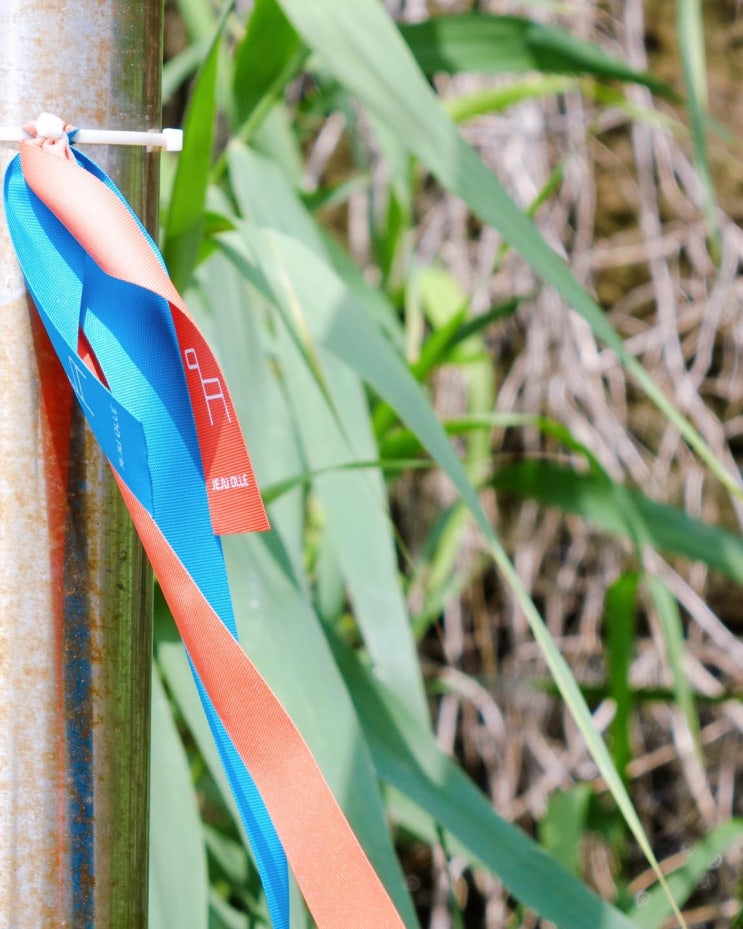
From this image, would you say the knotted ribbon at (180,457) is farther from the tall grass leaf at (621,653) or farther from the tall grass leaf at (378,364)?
the tall grass leaf at (621,653)

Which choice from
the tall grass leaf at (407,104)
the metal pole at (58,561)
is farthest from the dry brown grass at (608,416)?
the metal pole at (58,561)

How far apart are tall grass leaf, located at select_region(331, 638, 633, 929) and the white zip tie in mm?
269

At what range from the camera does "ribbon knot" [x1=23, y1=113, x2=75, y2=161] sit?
0.25 meters

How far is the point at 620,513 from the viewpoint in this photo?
0.54m

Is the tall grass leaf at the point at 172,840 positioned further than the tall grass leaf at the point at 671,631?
No

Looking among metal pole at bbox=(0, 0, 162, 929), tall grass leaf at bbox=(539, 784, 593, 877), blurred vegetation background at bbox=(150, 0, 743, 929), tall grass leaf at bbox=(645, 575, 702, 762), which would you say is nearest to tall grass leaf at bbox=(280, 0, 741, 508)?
blurred vegetation background at bbox=(150, 0, 743, 929)

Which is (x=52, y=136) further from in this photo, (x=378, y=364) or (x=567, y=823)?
(x=567, y=823)

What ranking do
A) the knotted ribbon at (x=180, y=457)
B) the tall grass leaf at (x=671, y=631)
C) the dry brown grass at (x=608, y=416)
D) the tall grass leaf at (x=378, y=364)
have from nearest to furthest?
1. the knotted ribbon at (x=180, y=457)
2. the tall grass leaf at (x=378, y=364)
3. the tall grass leaf at (x=671, y=631)
4. the dry brown grass at (x=608, y=416)

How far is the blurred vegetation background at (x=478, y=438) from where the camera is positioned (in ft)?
1.30

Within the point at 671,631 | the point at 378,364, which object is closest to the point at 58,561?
the point at 378,364

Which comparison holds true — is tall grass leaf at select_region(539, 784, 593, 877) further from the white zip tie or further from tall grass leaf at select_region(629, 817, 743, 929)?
the white zip tie

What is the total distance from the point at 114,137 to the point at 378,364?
161mm

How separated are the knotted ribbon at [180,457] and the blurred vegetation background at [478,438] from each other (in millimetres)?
130

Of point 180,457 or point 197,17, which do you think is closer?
point 180,457
